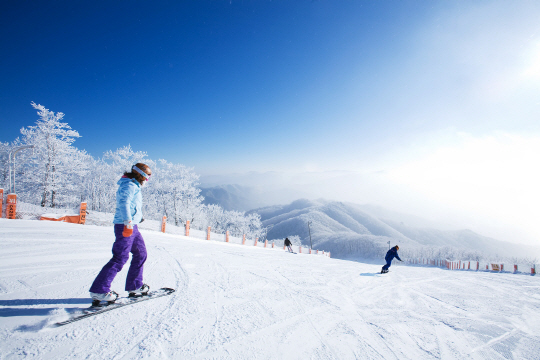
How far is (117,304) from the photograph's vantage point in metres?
2.74

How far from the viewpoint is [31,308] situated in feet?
8.22

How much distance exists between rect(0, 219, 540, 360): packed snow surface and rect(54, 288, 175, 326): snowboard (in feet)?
0.24

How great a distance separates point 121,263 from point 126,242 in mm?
271

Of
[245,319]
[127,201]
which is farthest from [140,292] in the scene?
[245,319]

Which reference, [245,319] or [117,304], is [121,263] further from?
[245,319]

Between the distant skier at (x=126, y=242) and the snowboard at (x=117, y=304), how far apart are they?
8 cm

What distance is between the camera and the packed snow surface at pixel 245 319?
2.05 metres

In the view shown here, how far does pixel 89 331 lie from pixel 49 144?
102 ft

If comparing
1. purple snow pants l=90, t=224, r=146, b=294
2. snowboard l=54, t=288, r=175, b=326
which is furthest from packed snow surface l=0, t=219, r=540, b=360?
purple snow pants l=90, t=224, r=146, b=294

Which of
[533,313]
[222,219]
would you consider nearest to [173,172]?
[222,219]

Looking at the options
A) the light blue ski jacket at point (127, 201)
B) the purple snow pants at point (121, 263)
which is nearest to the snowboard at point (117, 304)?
the purple snow pants at point (121, 263)

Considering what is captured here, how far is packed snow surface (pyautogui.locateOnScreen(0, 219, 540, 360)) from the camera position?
2.05 metres

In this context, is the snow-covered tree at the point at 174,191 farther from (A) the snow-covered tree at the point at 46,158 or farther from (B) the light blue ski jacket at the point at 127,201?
(B) the light blue ski jacket at the point at 127,201

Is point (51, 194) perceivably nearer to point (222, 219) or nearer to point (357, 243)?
point (222, 219)
